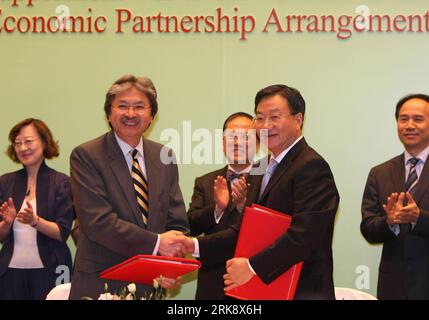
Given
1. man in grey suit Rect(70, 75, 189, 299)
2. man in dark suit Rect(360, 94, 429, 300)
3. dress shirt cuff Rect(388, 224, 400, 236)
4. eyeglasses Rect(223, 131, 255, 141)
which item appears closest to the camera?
man in grey suit Rect(70, 75, 189, 299)

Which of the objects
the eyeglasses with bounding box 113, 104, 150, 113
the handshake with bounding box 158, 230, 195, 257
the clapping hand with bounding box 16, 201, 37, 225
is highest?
the eyeglasses with bounding box 113, 104, 150, 113

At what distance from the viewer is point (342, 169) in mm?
5008

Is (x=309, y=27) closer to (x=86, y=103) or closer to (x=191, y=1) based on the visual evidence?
(x=191, y=1)

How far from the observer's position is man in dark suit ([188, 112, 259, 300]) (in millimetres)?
3951

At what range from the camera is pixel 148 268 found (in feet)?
9.21

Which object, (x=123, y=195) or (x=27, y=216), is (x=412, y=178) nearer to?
(x=123, y=195)

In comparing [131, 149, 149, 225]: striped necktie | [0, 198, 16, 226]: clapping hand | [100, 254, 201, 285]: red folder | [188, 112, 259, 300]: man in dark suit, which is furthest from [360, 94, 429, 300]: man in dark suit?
[0, 198, 16, 226]: clapping hand

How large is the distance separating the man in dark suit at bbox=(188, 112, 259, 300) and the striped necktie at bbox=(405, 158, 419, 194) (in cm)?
96

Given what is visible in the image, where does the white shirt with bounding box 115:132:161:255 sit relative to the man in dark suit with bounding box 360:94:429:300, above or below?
above

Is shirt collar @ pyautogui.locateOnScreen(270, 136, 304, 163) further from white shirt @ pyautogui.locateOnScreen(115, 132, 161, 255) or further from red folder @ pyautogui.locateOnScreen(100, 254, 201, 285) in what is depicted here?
white shirt @ pyautogui.locateOnScreen(115, 132, 161, 255)

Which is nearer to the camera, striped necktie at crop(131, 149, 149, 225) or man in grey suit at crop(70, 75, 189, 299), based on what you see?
man in grey suit at crop(70, 75, 189, 299)

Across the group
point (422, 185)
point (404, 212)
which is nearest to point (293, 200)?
point (404, 212)

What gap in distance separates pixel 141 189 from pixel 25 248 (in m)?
1.46
